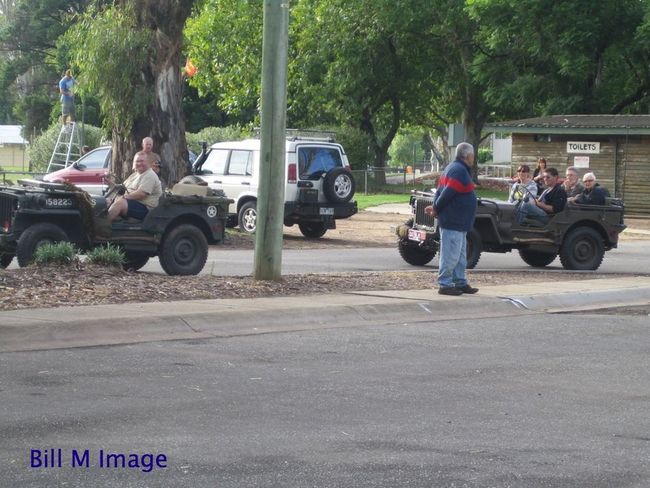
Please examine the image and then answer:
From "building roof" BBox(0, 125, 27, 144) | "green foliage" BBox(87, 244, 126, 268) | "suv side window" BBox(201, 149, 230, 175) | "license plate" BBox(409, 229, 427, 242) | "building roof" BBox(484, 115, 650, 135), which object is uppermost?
"building roof" BBox(0, 125, 27, 144)

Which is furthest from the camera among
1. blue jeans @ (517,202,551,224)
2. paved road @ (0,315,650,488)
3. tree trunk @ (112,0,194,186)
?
tree trunk @ (112,0,194,186)

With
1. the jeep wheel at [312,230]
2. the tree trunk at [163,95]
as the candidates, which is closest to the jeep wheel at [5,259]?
the tree trunk at [163,95]

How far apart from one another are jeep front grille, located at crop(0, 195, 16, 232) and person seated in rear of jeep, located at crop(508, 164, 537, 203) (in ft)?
27.0

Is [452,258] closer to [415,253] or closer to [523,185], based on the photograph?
[415,253]

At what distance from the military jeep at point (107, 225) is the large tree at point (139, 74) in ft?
26.4

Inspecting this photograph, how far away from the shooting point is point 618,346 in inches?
443

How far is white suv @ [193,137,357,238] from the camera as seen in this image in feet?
81.7

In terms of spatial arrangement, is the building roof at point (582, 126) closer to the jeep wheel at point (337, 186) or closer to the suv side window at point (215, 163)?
the jeep wheel at point (337, 186)

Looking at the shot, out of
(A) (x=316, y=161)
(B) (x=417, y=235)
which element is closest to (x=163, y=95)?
(A) (x=316, y=161)

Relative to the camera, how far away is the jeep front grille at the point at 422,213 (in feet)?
61.4

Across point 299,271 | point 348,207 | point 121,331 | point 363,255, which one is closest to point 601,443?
point 121,331

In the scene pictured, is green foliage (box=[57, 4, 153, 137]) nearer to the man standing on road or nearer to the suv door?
the suv door

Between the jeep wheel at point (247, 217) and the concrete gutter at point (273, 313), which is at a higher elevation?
the jeep wheel at point (247, 217)

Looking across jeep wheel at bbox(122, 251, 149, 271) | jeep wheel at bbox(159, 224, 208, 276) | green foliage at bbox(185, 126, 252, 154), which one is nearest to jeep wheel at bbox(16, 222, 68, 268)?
jeep wheel at bbox(122, 251, 149, 271)
